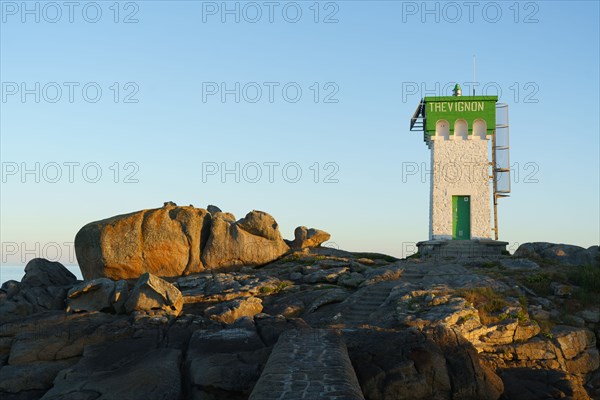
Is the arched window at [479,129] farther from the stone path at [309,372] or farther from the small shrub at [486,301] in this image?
the stone path at [309,372]

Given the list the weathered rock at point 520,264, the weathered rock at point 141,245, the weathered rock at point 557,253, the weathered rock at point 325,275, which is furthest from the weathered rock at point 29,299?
the weathered rock at point 557,253

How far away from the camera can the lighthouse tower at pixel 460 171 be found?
35812 mm

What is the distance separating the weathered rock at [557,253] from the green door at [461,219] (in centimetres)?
344

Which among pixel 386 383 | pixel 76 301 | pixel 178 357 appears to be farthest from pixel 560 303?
pixel 76 301

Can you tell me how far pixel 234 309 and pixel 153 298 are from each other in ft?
9.98

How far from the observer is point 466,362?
14.6 meters

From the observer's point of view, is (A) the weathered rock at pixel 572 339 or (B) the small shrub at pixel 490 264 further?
(B) the small shrub at pixel 490 264

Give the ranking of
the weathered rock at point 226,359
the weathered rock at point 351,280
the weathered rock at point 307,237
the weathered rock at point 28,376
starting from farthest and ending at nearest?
the weathered rock at point 307,237 < the weathered rock at point 351,280 < the weathered rock at point 28,376 < the weathered rock at point 226,359

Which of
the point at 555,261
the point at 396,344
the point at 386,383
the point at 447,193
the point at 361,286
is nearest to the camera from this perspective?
the point at 386,383

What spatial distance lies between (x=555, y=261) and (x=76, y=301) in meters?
23.1

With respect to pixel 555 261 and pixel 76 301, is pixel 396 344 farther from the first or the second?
pixel 555 261

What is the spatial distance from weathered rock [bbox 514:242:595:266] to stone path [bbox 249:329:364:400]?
20.1 meters

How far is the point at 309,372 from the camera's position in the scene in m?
11.1

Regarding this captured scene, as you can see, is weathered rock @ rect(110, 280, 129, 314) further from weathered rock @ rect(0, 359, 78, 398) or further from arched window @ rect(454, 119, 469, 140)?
arched window @ rect(454, 119, 469, 140)
